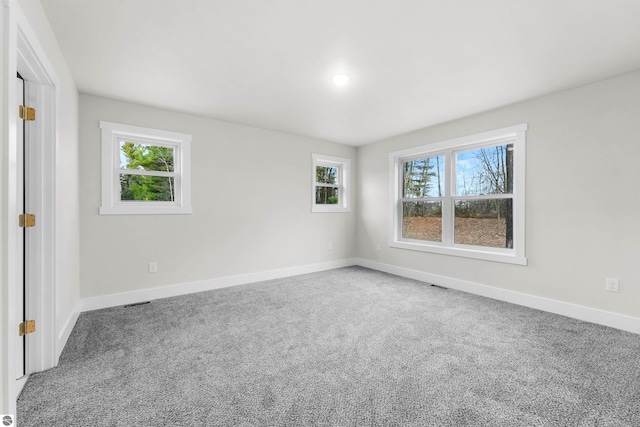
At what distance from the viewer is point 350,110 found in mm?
3672

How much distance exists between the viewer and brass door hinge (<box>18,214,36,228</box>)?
189 centimetres

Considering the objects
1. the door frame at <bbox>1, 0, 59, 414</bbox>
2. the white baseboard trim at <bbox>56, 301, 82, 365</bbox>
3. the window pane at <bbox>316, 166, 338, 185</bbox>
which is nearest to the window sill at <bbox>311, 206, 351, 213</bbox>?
the window pane at <bbox>316, 166, 338, 185</bbox>

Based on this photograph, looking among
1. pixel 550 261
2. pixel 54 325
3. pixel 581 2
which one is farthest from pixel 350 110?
pixel 54 325

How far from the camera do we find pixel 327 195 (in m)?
5.46

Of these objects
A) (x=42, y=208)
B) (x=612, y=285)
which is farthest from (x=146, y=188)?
(x=612, y=285)

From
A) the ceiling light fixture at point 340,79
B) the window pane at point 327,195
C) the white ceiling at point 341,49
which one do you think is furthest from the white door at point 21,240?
the window pane at point 327,195

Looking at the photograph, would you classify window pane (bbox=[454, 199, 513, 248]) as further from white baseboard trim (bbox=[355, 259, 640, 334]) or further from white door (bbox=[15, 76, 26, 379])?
white door (bbox=[15, 76, 26, 379])

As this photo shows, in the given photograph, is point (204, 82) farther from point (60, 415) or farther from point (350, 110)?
point (60, 415)

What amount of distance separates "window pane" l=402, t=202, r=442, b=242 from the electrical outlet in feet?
6.28

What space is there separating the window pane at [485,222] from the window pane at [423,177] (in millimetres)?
448

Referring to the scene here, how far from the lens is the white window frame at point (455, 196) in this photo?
11.1ft

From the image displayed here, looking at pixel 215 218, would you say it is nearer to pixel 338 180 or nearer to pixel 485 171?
pixel 338 180

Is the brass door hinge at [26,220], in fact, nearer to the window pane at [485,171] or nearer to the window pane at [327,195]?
the window pane at [327,195]

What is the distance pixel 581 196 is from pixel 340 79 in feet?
9.05
